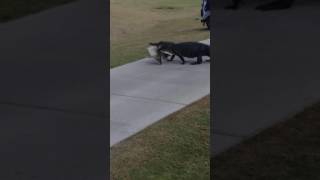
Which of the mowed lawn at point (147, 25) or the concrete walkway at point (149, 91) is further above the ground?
the concrete walkway at point (149, 91)

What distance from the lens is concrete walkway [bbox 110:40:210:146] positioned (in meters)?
5.26

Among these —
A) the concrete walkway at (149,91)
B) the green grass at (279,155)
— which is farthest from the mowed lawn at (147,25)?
the green grass at (279,155)

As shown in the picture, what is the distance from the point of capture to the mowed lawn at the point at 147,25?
840 cm

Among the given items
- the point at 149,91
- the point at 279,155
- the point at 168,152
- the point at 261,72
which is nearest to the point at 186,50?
the point at 149,91

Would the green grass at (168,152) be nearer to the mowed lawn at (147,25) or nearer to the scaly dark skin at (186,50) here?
the scaly dark skin at (186,50)
